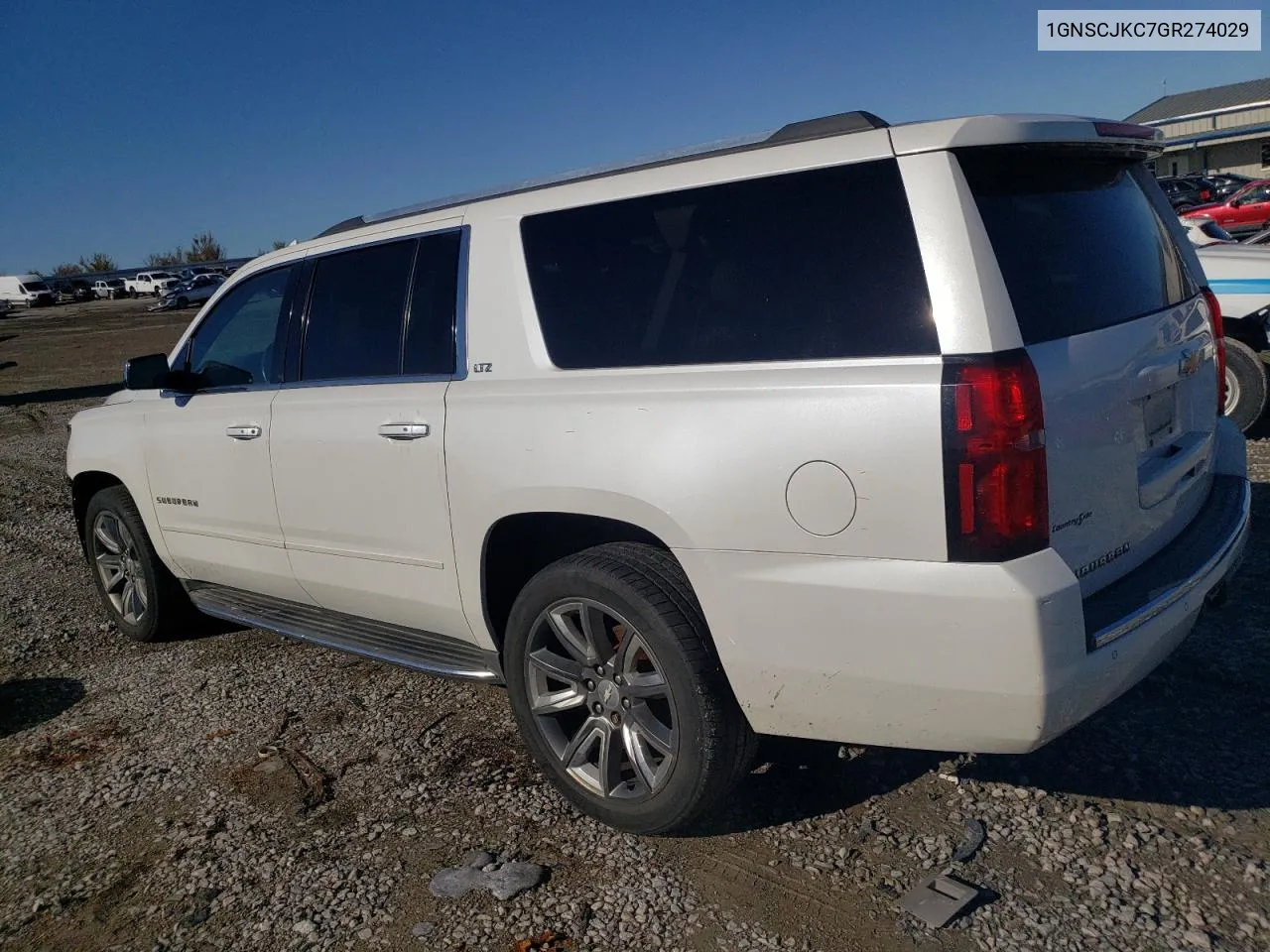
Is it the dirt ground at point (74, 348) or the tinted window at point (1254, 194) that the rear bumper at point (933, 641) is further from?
the tinted window at point (1254, 194)

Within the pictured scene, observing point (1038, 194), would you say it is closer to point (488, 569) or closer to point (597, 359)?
point (597, 359)

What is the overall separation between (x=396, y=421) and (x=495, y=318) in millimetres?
526

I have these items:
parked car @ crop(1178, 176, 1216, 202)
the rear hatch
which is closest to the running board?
the rear hatch

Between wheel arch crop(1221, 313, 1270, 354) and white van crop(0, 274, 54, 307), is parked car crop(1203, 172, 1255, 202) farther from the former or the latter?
white van crop(0, 274, 54, 307)

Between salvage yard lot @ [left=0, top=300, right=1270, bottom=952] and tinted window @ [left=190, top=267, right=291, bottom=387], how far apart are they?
142cm

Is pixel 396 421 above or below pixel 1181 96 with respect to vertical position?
below

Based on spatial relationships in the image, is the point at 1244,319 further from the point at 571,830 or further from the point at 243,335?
the point at 243,335

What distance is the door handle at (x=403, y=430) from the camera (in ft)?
11.6

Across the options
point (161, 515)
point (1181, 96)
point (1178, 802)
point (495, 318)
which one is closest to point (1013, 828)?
point (1178, 802)

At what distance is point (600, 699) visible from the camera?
3.21 meters

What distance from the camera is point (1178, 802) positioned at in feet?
10.2

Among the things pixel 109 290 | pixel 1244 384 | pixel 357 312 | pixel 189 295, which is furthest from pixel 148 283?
pixel 357 312

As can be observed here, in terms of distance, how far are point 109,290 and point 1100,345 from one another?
8365 centimetres

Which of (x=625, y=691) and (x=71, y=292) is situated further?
(x=71, y=292)
